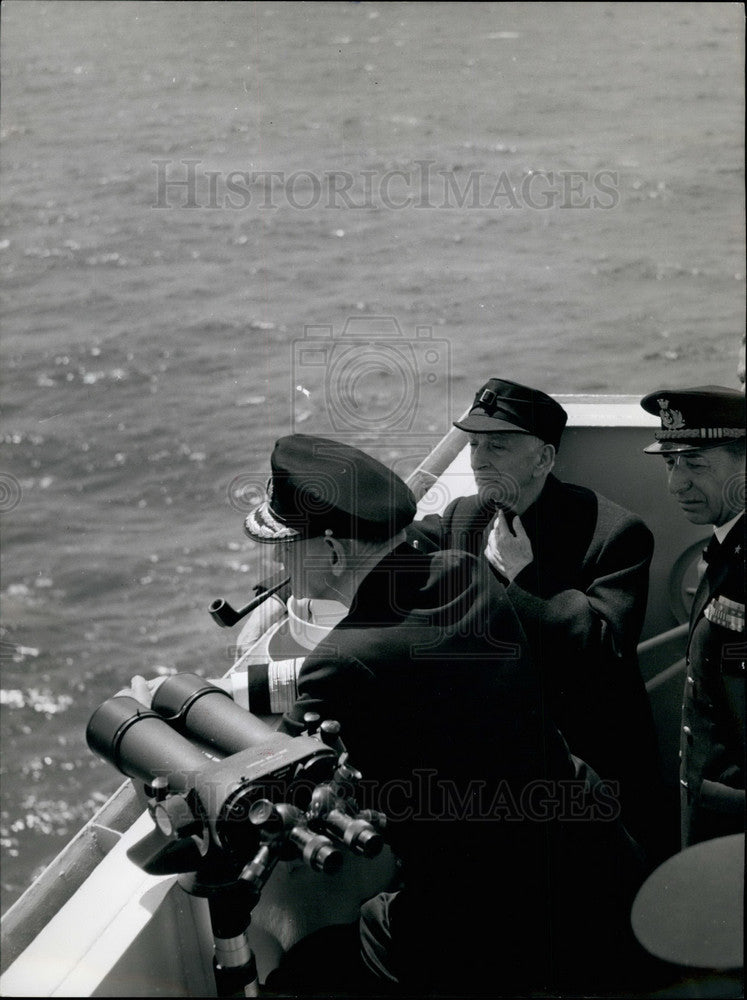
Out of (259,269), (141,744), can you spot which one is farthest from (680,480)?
(259,269)

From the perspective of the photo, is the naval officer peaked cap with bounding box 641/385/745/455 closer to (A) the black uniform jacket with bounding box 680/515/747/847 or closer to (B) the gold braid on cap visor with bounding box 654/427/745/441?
(B) the gold braid on cap visor with bounding box 654/427/745/441

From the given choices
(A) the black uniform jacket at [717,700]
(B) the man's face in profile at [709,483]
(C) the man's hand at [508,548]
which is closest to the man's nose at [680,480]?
(B) the man's face in profile at [709,483]

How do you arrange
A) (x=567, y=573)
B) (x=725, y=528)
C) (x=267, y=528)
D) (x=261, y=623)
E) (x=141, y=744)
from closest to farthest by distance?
1. (x=141, y=744)
2. (x=267, y=528)
3. (x=725, y=528)
4. (x=567, y=573)
5. (x=261, y=623)

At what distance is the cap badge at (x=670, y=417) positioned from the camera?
223 cm

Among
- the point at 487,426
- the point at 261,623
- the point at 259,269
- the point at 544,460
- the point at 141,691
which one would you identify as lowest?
the point at 259,269

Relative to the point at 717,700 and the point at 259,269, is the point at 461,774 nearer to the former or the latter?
the point at 717,700

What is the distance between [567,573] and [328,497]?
0.86 meters

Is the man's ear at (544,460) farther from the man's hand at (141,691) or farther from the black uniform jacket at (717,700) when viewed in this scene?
the man's hand at (141,691)

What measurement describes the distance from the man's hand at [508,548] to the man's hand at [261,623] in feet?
1.63

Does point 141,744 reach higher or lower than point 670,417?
lower

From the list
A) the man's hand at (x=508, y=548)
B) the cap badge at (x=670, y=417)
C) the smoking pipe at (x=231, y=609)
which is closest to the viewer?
the smoking pipe at (x=231, y=609)

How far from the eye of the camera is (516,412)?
2656mm

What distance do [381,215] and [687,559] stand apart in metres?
11.5

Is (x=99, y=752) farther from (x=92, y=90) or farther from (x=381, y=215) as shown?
(x=92, y=90)
